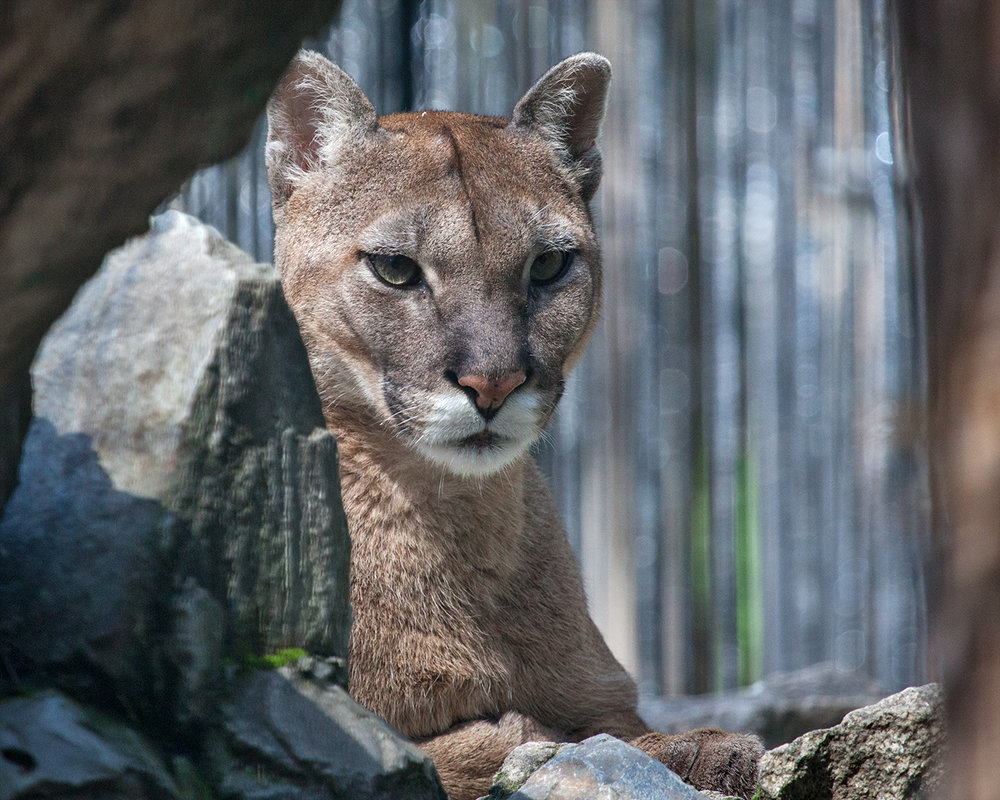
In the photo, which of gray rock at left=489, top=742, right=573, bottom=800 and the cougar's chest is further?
the cougar's chest

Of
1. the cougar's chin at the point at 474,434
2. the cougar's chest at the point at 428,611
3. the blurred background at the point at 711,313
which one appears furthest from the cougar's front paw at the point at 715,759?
the blurred background at the point at 711,313

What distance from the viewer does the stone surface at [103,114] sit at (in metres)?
1.39

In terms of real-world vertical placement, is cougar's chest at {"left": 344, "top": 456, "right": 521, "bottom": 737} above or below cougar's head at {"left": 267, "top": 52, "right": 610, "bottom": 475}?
below

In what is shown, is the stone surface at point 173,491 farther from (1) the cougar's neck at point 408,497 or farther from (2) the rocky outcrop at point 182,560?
(1) the cougar's neck at point 408,497

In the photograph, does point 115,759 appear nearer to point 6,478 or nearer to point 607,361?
point 6,478

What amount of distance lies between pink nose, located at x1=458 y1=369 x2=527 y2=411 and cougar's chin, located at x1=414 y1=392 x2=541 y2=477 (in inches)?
1.1

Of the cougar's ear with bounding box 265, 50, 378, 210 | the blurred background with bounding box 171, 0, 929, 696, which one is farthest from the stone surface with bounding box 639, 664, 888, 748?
the cougar's ear with bounding box 265, 50, 378, 210

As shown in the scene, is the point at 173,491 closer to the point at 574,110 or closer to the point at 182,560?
the point at 182,560

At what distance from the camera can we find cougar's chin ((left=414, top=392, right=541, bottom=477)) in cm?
280

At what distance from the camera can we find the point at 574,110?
12.1 ft

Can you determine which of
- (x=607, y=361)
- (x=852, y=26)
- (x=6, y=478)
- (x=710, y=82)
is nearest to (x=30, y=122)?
(x=6, y=478)

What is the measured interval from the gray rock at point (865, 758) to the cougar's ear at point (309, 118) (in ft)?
7.17

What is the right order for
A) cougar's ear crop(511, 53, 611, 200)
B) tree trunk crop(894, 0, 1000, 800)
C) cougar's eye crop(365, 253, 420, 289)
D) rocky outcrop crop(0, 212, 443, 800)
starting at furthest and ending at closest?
cougar's ear crop(511, 53, 611, 200) < cougar's eye crop(365, 253, 420, 289) < rocky outcrop crop(0, 212, 443, 800) < tree trunk crop(894, 0, 1000, 800)

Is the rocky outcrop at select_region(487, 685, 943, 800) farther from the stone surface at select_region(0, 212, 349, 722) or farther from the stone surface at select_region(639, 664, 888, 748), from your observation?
the stone surface at select_region(639, 664, 888, 748)
